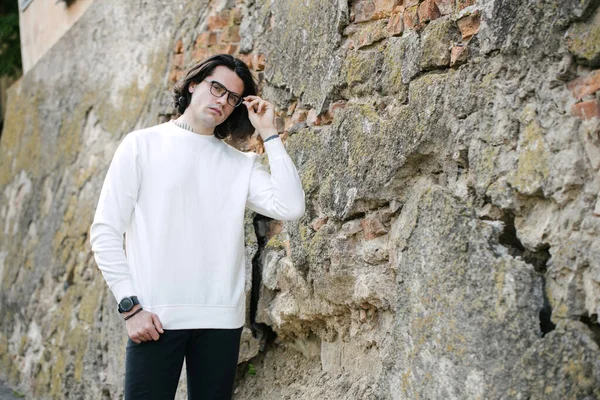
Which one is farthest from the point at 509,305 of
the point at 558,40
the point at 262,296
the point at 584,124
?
the point at 262,296

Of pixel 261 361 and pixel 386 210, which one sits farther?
pixel 261 361

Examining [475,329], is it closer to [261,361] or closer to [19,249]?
[261,361]

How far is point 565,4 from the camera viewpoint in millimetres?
2232

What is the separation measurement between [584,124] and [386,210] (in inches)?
38.3

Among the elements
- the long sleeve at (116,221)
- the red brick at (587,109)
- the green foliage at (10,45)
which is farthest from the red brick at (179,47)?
the green foliage at (10,45)

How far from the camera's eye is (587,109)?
216 cm

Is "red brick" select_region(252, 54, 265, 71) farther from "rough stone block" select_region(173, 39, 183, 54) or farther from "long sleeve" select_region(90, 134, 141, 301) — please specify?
"long sleeve" select_region(90, 134, 141, 301)

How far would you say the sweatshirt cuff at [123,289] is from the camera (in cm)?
262

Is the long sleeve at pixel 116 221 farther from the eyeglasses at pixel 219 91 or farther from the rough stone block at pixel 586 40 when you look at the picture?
the rough stone block at pixel 586 40

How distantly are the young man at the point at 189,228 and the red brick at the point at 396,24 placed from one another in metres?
0.60

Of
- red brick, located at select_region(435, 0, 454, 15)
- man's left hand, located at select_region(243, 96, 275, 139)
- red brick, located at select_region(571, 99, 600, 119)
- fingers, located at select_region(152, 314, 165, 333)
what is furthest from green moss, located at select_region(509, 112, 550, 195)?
fingers, located at select_region(152, 314, 165, 333)

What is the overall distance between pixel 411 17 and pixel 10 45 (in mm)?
10206

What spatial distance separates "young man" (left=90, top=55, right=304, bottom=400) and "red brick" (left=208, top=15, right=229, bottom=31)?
1.62 meters

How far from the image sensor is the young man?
8.73ft
